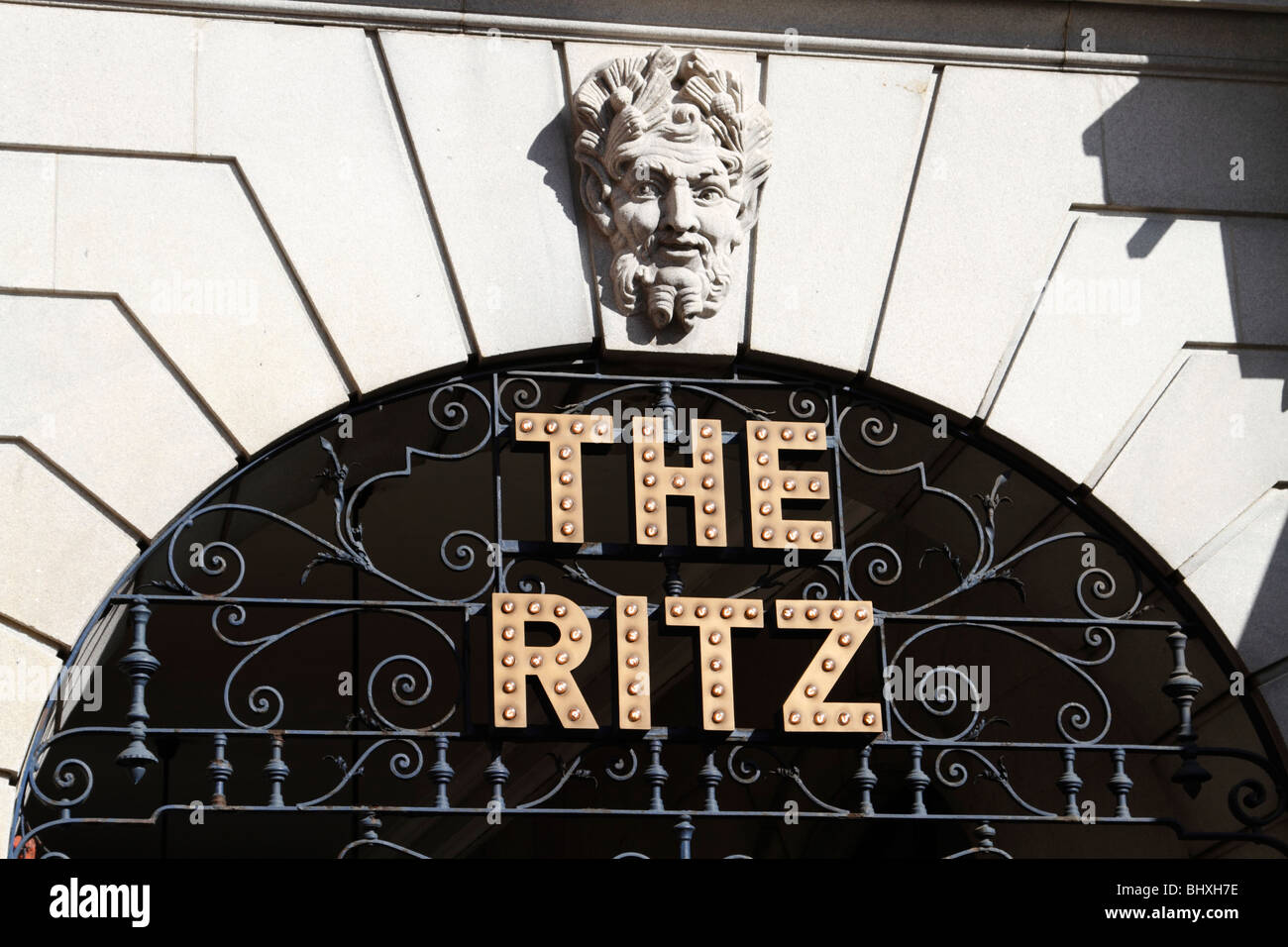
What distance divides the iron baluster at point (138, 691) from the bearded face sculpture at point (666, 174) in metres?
2.57

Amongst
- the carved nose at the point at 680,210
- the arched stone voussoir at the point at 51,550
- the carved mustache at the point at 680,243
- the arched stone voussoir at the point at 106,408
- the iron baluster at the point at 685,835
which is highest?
the carved nose at the point at 680,210

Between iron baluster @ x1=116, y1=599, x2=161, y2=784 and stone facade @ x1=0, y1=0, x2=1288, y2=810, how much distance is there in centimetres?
24

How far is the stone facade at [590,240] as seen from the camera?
8.02m

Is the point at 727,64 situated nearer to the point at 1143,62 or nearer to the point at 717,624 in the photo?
the point at 1143,62

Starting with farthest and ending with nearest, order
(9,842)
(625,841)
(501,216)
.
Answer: (625,841)
(501,216)
(9,842)

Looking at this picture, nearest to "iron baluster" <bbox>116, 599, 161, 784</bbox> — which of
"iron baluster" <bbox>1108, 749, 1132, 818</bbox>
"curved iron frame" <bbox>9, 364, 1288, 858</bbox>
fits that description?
"curved iron frame" <bbox>9, 364, 1288, 858</bbox>

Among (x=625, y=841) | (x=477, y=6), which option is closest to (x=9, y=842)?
(x=477, y=6)

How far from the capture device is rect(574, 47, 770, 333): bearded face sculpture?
852 centimetres

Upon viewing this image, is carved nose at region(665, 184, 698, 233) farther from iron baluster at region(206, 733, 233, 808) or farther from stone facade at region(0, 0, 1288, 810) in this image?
iron baluster at region(206, 733, 233, 808)

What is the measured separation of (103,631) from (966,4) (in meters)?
5.13

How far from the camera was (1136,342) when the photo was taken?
9.02 m

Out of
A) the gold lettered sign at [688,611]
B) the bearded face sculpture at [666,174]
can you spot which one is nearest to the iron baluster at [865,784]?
the gold lettered sign at [688,611]

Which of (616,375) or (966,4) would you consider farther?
(966,4)

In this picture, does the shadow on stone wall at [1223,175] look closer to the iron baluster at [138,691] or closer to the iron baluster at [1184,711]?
the iron baluster at [1184,711]
